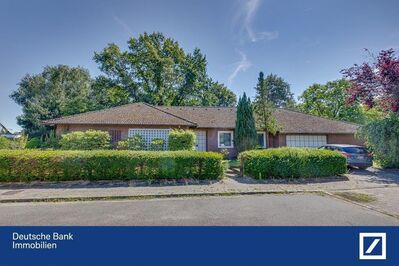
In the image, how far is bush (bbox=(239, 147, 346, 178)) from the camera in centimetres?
1049

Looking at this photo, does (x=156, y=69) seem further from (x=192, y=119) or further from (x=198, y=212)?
(x=198, y=212)

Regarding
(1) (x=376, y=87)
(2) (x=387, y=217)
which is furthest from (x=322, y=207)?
(1) (x=376, y=87)

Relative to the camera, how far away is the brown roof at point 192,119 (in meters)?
16.9

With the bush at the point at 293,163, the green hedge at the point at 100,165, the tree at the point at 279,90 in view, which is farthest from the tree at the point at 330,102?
the green hedge at the point at 100,165

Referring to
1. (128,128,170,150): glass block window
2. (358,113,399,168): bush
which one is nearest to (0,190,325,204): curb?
(358,113,399,168): bush

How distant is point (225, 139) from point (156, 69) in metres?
18.7

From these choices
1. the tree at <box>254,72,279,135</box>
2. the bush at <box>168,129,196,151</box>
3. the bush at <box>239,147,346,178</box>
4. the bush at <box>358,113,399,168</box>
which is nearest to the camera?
the bush at <box>239,147,346,178</box>

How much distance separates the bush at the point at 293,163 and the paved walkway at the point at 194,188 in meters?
0.35

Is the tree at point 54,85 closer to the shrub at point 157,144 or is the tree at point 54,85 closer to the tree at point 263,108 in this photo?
the shrub at point 157,144

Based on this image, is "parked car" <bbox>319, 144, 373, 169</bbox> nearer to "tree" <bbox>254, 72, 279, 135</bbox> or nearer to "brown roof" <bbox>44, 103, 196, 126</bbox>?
"tree" <bbox>254, 72, 279, 135</bbox>

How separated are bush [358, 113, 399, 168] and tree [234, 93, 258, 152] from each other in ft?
24.8
